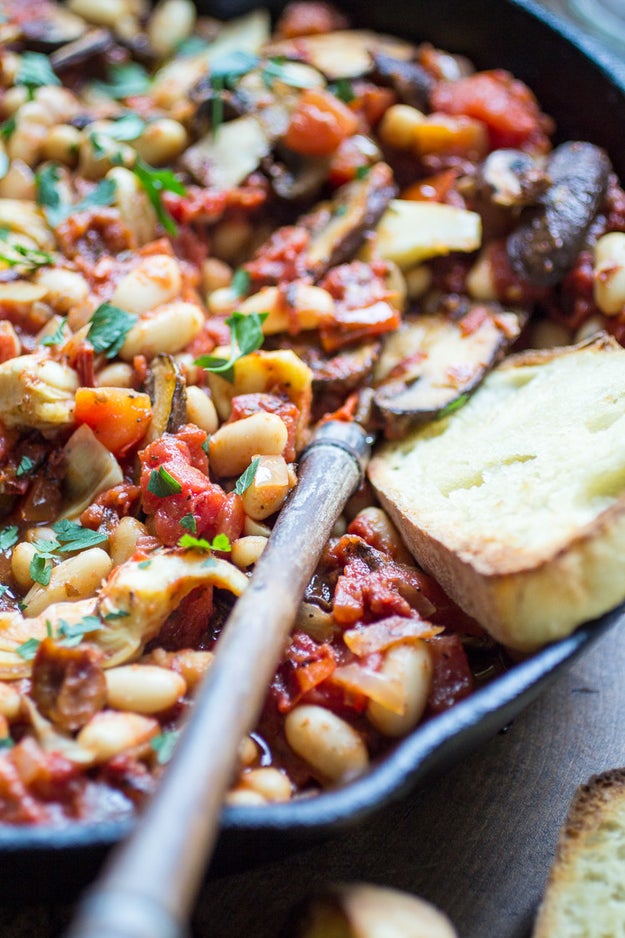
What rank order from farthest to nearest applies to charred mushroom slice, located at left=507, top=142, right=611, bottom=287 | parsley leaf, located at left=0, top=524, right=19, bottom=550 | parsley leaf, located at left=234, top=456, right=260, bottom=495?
charred mushroom slice, located at left=507, top=142, right=611, bottom=287
parsley leaf, located at left=0, top=524, right=19, bottom=550
parsley leaf, located at left=234, top=456, right=260, bottom=495

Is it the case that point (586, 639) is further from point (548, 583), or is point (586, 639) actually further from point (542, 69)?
point (542, 69)

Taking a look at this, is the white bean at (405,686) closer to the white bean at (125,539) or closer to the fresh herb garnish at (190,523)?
the fresh herb garnish at (190,523)

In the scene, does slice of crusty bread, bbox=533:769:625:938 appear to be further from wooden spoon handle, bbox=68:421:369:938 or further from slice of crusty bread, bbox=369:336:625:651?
wooden spoon handle, bbox=68:421:369:938

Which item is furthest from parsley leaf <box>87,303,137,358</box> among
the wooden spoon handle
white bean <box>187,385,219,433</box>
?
the wooden spoon handle

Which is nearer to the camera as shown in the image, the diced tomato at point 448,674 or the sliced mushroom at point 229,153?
the diced tomato at point 448,674

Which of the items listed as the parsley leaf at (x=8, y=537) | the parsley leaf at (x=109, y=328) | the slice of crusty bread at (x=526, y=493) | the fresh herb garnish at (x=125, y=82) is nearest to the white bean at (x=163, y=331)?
the parsley leaf at (x=109, y=328)

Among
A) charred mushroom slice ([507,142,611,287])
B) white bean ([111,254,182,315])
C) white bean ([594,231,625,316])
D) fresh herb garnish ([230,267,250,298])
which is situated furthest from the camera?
fresh herb garnish ([230,267,250,298])

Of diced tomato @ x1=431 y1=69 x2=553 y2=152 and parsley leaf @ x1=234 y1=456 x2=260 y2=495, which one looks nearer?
parsley leaf @ x1=234 y1=456 x2=260 y2=495
